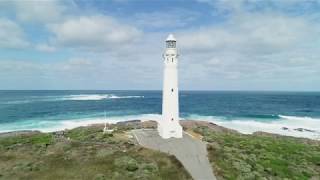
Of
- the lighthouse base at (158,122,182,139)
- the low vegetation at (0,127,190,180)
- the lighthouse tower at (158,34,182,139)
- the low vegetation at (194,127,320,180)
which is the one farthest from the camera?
the lighthouse base at (158,122,182,139)

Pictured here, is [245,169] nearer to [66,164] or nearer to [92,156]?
[92,156]

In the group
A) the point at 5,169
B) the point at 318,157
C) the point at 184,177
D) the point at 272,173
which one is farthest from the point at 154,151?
the point at 318,157

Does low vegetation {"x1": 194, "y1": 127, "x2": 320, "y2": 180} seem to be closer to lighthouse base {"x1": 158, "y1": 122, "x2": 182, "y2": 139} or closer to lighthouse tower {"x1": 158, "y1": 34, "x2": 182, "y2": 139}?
lighthouse base {"x1": 158, "y1": 122, "x2": 182, "y2": 139}

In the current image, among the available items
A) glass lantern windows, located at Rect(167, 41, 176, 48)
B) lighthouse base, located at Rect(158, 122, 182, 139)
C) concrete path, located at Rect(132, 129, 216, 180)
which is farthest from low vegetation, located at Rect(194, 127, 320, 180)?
glass lantern windows, located at Rect(167, 41, 176, 48)

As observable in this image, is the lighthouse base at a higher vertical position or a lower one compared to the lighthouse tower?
lower

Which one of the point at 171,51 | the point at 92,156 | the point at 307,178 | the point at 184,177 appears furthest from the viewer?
the point at 171,51
